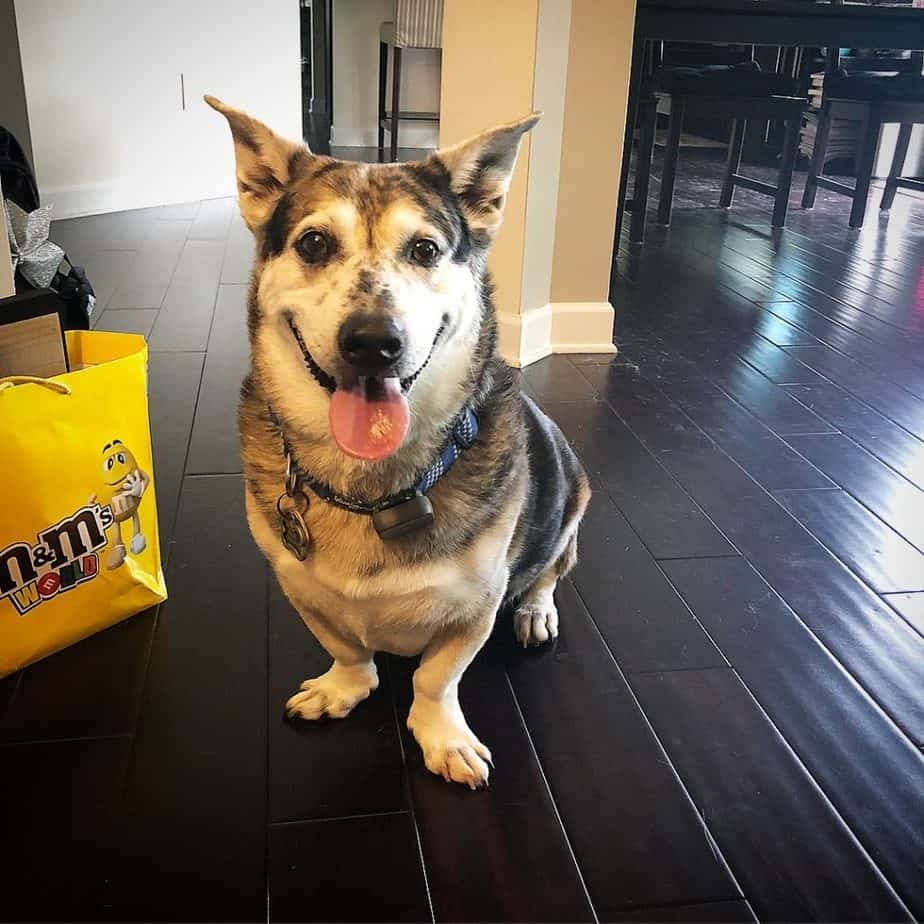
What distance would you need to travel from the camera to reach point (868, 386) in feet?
9.57

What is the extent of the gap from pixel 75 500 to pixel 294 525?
433mm

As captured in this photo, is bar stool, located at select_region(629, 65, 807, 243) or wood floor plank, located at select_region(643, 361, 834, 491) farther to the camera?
bar stool, located at select_region(629, 65, 807, 243)

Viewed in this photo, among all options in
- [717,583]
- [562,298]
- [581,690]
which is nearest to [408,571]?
[581,690]

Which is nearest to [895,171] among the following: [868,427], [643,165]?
[643,165]

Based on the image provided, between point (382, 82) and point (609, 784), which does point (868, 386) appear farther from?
point (382, 82)

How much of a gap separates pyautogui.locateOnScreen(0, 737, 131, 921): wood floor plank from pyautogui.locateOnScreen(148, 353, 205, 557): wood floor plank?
1.88ft

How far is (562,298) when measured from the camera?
10.1 feet

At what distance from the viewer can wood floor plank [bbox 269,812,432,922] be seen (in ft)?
3.78

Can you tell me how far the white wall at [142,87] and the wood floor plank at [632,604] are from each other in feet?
12.0

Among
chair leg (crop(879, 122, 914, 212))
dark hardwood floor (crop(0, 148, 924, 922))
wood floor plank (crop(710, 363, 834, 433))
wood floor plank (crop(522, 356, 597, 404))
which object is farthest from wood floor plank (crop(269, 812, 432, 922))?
chair leg (crop(879, 122, 914, 212))

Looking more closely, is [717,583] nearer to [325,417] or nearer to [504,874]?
[504,874]

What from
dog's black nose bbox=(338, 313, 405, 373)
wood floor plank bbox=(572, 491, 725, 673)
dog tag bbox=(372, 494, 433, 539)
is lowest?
wood floor plank bbox=(572, 491, 725, 673)

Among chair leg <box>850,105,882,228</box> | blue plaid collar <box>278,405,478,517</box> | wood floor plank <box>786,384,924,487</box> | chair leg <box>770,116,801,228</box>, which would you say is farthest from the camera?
chair leg <box>850,105,882,228</box>

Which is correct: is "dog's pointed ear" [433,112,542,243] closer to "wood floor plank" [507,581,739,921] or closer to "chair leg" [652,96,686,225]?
"wood floor plank" [507,581,739,921]
